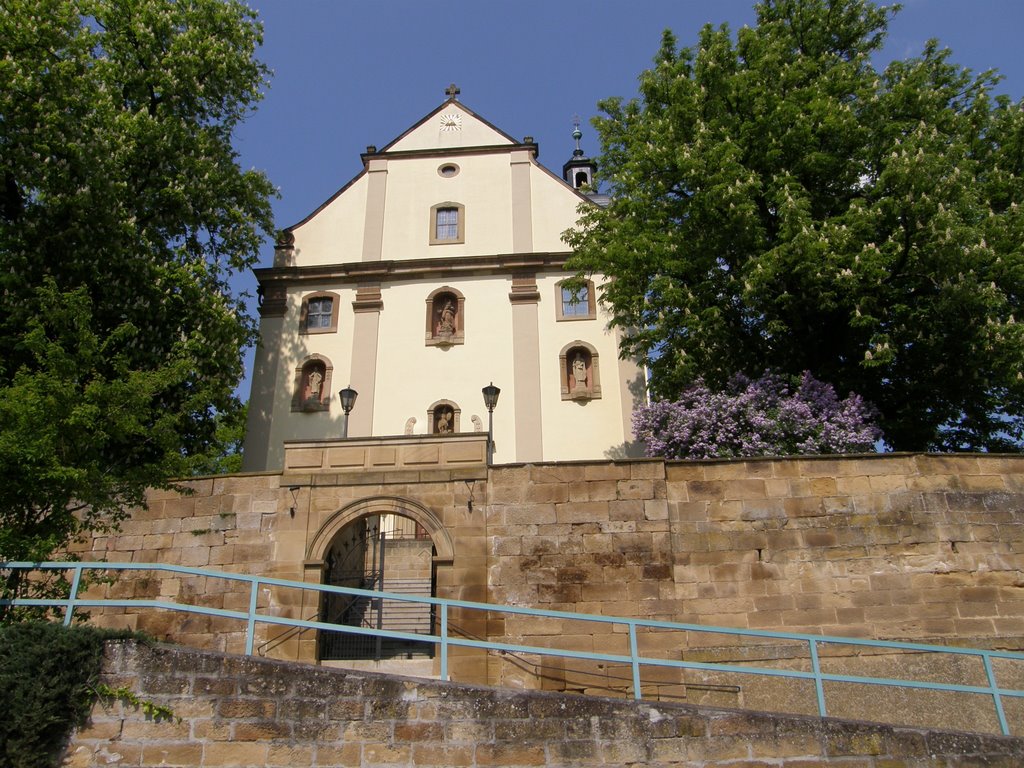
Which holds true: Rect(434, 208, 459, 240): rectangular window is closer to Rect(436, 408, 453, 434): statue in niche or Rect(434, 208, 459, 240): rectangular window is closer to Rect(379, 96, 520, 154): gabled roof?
Rect(379, 96, 520, 154): gabled roof

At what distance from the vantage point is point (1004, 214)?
15.6 meters

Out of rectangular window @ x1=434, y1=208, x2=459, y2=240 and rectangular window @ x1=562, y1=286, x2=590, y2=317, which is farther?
rectangular window @ x1=434, y1=208, x2=459, y2=240

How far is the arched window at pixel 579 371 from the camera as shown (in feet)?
70.0

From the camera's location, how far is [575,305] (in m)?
22.5

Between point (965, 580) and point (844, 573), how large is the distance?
5.44ft

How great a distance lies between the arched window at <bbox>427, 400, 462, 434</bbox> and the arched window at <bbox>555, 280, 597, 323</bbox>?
146 inches

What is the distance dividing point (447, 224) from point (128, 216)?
9.21 meters

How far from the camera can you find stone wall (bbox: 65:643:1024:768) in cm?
688

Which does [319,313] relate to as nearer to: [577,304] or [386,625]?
[577,304]

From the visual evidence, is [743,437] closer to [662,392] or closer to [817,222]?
[662,392]

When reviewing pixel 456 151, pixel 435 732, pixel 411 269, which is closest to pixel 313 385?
pixel 411 269

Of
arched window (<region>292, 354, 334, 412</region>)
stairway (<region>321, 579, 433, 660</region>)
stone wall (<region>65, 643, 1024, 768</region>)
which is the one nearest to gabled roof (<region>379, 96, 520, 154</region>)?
arched window (<region>292, 354, 334, 412</region>)

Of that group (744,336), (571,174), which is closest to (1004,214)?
(744,336)

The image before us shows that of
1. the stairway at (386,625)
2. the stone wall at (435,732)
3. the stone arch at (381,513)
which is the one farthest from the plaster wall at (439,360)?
the stone wall at (435,732)
